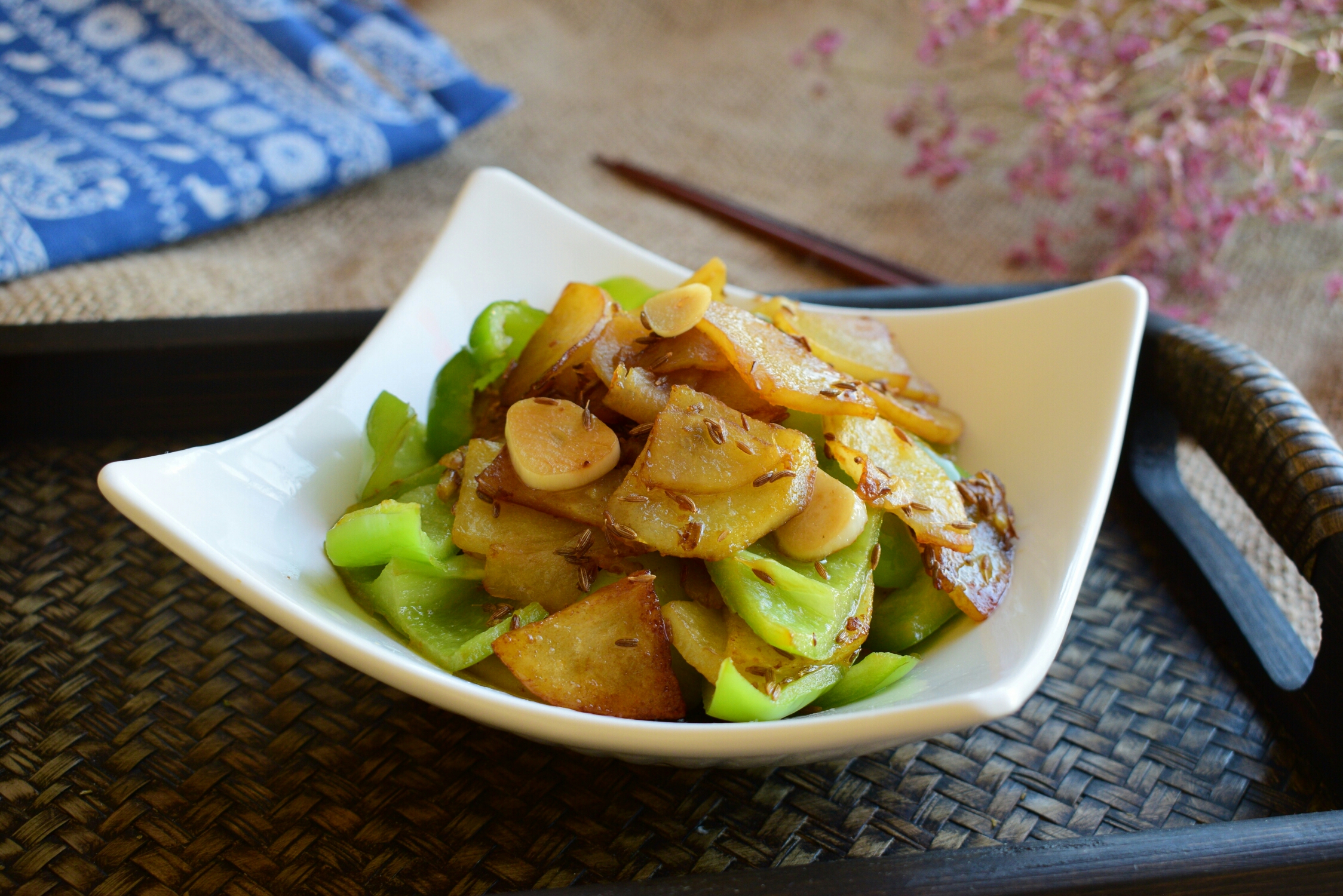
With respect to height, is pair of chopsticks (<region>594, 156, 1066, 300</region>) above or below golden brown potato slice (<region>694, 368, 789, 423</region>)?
below

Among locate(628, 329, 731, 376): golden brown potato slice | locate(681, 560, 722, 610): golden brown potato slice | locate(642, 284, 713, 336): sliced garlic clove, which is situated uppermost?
locate(642, 284, 713, 336): sliced garlic clove

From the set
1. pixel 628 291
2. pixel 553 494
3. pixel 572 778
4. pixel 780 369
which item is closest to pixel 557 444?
pixel 553 494

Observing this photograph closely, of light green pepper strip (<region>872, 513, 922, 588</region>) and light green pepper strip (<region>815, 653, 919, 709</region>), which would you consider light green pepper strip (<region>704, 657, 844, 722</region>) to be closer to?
light green pepper strip (<region>815, 653, 919, 709</region>)

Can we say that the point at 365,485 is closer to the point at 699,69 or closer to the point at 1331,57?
the point at 1331,57

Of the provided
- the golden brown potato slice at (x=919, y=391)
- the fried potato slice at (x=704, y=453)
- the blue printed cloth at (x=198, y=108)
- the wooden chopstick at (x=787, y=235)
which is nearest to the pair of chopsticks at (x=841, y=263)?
the wooden chopstick at (x=787, y=235)

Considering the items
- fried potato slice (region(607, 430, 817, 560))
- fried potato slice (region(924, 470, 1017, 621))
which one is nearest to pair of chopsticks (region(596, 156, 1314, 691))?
fried potato slice (region(924, 470, 1017, 621))

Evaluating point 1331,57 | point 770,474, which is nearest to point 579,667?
point 770,474
